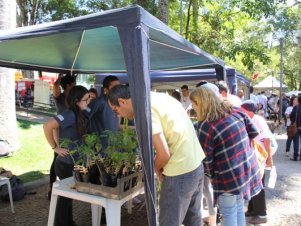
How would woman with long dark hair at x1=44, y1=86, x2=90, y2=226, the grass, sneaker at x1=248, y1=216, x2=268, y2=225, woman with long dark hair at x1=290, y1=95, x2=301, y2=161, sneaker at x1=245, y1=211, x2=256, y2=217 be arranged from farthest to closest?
woman with long dark hair at x1=290, y1=95, x2=301, y2=161 < the grass < sneaker at x1=245, y1=211, x2=256, y2=217 < sneaker at x1=248, y1=216, x2=268, y2=225 < woman with long dark hair at x1=44, y1=86, x2=90, y2=226

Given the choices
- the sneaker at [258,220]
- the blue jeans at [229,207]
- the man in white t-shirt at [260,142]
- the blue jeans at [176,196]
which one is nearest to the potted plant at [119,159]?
the blue jeans at [176,196]

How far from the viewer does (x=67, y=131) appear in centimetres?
361

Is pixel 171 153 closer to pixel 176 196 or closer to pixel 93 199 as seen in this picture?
pixel 176 196

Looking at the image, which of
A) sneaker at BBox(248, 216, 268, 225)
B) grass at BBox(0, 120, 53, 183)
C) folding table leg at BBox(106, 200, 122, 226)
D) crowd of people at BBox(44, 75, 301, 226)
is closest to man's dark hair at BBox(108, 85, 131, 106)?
crowd of people at BBox(44, 75, 301, 226)

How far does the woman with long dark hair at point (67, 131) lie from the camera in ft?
11.3

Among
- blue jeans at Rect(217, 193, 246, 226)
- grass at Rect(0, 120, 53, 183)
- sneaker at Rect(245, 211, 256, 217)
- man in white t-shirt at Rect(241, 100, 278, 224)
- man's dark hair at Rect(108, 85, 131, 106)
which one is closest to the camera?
man's dark hair at Rect(108, 85, 131, 106)

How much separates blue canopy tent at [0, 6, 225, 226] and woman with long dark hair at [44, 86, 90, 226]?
0.68 m

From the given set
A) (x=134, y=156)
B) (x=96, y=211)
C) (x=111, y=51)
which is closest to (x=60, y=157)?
(x=96, y=211)

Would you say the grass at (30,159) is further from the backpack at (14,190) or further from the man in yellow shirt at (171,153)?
the man in yellow shirt at (171,153)

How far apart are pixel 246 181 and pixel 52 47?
3210 millimetres

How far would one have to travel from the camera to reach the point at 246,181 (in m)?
2.94

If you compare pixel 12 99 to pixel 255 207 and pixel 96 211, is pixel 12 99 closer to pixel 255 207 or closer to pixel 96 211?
pixel 96 211

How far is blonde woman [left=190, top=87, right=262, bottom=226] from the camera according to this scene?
2850mm

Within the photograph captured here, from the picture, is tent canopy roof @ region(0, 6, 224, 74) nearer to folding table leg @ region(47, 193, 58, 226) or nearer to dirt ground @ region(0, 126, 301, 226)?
folding table leg @ region(47, 193, 58, 226)
